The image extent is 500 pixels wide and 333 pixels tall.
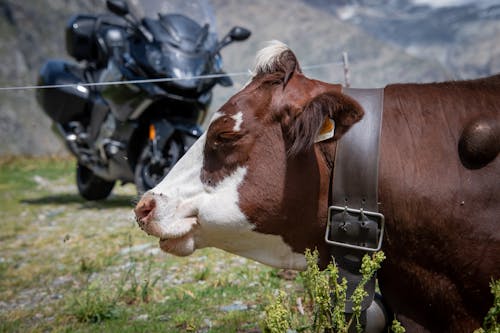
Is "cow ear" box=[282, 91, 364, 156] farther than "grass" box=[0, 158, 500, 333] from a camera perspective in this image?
No

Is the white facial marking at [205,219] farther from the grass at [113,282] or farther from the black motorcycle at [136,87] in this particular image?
the black motorcycle at [136,87]

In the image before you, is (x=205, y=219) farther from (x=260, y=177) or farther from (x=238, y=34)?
(x=238, y=34)

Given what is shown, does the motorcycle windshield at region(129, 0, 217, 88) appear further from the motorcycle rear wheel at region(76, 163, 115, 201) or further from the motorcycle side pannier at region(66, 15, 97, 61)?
the motorcycle rear wheel at region(76, 163, 115, 201)

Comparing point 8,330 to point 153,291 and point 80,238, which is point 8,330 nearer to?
point 153,291

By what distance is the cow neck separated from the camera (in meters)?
2.23

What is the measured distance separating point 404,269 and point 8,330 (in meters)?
2.33

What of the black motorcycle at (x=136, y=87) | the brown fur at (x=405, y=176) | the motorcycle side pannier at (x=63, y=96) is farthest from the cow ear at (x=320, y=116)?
the motorcycle side pannier at (x=63, y=96)

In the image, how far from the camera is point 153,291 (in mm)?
4066

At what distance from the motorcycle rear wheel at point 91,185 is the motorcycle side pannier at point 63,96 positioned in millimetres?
878

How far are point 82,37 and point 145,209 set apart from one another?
653cm

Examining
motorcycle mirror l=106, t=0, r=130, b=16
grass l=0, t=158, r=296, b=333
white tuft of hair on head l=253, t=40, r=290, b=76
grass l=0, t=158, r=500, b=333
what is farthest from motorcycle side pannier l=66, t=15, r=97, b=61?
white tuft of hair on head l=253, t=40, r=290, b=76

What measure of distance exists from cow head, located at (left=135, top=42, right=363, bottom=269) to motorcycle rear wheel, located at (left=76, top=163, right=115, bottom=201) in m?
6.23

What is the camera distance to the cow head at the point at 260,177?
233cm

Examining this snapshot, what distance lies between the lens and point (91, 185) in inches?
338
